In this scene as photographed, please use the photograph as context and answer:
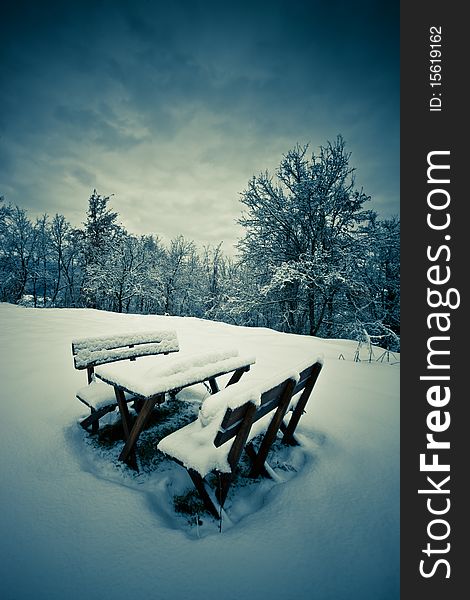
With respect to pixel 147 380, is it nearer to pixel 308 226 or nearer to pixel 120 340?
pixel 120 340

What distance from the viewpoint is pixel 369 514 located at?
2.05 m

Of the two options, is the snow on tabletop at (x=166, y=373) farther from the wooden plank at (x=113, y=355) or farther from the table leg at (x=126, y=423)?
the wooden plank at (x=113, y=355)

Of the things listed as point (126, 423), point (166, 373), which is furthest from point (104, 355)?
point (166, 373)

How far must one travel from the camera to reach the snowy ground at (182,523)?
1.55m

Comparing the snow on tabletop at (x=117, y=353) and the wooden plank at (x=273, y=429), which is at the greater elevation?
the snow on tabletop at (x=117, y=353)

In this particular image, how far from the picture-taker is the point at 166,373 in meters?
2.57

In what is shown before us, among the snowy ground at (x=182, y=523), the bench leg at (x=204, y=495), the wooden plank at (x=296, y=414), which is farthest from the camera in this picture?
the wooden plank at (x=296, y=414)

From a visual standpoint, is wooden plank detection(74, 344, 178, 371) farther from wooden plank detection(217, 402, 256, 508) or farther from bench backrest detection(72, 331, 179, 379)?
wooden plank detection(217, 402, 256, 508)

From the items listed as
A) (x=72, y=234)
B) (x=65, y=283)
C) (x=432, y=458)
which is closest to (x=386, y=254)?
(x=432, y=458)

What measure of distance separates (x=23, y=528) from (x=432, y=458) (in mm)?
3111

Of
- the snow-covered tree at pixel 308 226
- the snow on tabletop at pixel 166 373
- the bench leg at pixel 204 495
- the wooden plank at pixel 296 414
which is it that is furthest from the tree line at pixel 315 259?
the bench leg at pixel 204 495

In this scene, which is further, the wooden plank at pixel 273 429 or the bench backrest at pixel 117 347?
the bench backrest at pixel 117 347

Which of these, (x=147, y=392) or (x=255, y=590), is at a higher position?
(x=147, y=392)
